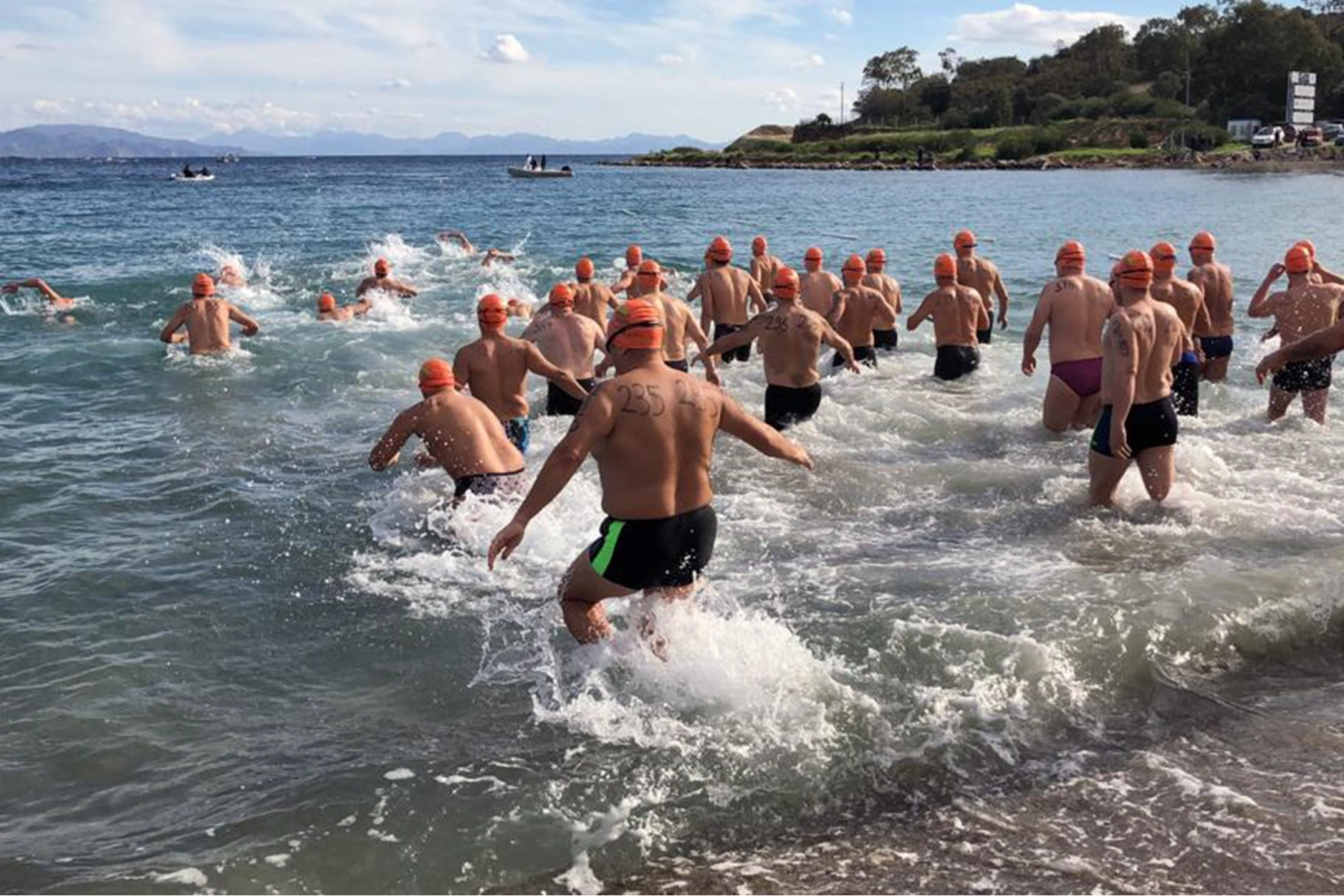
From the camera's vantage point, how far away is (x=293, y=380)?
1405 cm

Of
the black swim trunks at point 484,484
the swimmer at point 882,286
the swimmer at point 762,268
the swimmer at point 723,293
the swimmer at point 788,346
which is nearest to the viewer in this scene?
the black swim trunks at point 484,484

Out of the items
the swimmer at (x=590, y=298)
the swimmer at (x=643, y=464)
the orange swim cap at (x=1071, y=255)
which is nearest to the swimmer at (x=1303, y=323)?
the orange swim cap at (x=1071, y=255)

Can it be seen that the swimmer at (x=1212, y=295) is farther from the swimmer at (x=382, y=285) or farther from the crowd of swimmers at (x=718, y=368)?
the swimmer at (x=382, y=285)

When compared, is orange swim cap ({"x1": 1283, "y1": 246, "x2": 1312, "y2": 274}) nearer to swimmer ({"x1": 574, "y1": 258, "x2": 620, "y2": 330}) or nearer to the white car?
swimmer ({"x1": 574, "y1": 258, "x2": 620, "y2": 330})

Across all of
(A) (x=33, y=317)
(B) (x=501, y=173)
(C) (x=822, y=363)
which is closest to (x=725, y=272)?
(C) (x=822, y=363)

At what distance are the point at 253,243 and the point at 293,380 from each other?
20.3 m

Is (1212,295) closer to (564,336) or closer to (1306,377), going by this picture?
(1306,377)

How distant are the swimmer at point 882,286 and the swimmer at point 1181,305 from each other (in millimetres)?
3903

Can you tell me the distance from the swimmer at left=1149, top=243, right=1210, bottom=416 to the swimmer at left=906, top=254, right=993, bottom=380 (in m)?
2.31

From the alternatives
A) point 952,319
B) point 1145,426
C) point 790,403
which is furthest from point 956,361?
point 1145,426

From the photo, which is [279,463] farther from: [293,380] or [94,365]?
[94,365]

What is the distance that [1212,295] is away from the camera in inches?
459

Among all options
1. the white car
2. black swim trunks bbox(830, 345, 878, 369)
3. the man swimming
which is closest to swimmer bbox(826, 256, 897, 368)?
black swim trunks bbox(830, 345, 878, 369)

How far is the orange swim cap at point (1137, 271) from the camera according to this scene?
7574 mm
